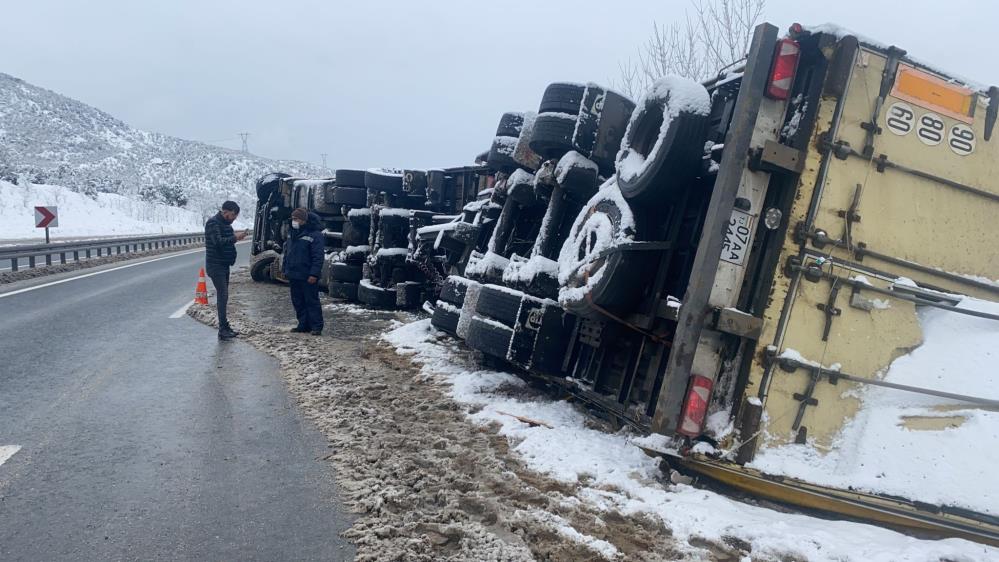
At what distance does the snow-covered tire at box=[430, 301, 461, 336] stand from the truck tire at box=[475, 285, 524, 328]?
67 cm

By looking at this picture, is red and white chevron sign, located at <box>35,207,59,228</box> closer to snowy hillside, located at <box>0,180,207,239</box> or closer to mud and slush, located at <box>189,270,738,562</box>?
snowy hillside, located at <box>0,180,207,239</box>

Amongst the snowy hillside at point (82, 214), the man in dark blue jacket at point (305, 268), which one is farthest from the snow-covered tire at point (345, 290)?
the snowy hillside at point (82, 214)

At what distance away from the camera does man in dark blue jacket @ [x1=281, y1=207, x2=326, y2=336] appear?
26.3ft

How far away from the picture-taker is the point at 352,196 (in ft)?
39.8

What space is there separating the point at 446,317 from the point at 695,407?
3.19m

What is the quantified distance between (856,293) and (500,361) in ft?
10.9

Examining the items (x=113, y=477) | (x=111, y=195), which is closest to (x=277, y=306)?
(x=113, y=477)

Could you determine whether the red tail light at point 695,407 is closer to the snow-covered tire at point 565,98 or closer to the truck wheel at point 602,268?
the truck wheel at point 602,268

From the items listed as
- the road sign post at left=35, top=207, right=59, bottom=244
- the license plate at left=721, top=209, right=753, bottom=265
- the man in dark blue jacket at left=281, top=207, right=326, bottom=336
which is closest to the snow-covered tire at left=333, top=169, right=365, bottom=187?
the man in dark blue jacket at left=281, top=207, right=326, bottom=336

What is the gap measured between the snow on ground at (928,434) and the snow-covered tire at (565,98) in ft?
10.2

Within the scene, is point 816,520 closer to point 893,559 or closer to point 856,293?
point 893,559

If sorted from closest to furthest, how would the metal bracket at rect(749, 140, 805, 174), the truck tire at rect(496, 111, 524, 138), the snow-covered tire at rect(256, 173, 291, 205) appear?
the metal bracket at rect(749, 140, 805, 174)
the truck tire at rect(496, 111, 524, 138)
the snow-covered tire at rect(256, 173, 291, 205)

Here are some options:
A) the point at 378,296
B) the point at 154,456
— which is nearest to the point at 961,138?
the point at 154,456

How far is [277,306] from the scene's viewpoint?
1061 cm
